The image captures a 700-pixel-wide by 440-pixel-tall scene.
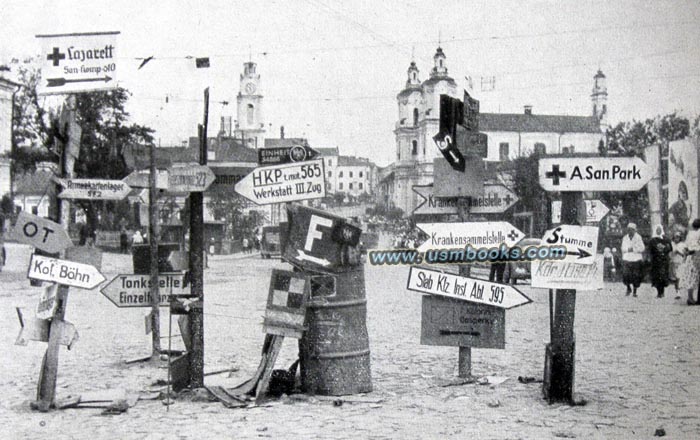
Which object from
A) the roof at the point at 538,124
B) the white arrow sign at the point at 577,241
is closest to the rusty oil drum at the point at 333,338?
the white arrow sign at the point at 577,241

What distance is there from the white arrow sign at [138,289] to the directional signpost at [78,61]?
2.05 meters

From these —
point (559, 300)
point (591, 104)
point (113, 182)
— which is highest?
point (591, 104)

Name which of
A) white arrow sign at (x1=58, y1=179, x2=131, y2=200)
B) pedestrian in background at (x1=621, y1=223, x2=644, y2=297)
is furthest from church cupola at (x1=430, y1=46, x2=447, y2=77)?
pedestrian in background at (x1=621, y1=223, x2=644, y2=297)

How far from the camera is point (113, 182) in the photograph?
838 cm

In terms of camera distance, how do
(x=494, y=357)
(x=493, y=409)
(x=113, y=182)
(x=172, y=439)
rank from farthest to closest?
(x=494, y=357) → (x=113, y=182) → (x=493, y=409) → (x=172, y=439)

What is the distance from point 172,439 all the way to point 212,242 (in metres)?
44.4

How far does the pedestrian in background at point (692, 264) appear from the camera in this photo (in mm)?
14633

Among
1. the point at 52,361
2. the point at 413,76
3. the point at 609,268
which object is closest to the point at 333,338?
the point at 52,361

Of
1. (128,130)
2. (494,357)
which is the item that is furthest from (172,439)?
(128,130)

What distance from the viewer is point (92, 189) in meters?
8.02

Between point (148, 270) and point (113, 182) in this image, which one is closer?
point (113, 182)

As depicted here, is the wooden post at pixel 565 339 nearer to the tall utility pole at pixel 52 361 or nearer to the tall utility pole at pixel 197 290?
the tall utility pole at pixel 197 290

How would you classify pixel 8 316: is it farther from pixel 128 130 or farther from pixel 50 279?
pixel 128 130

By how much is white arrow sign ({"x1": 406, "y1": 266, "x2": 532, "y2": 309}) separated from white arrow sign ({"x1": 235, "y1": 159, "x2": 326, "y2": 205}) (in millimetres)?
1360
